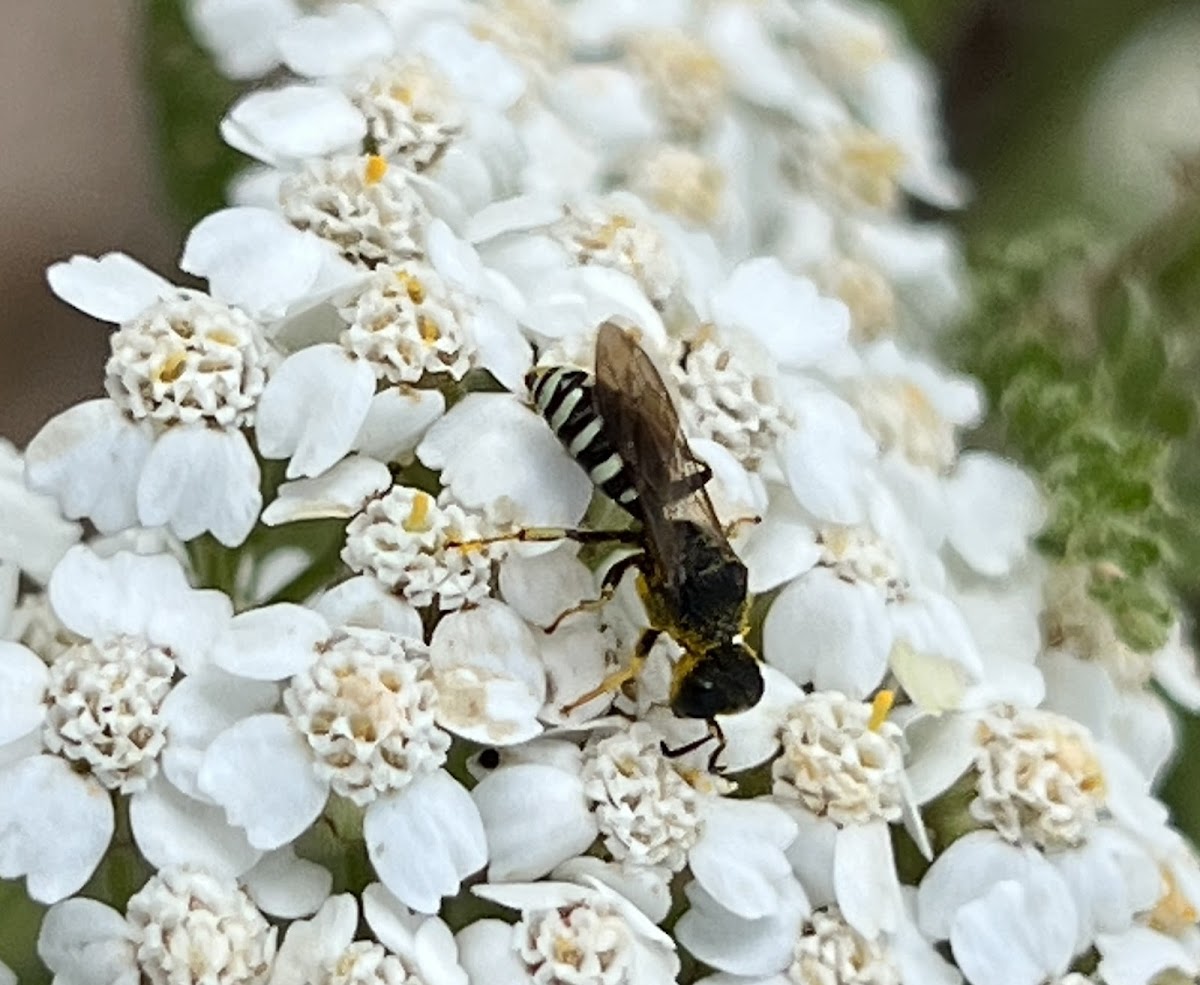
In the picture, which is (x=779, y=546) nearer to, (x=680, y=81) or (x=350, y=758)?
(x=350, y=758)

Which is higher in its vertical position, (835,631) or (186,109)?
(835,631)

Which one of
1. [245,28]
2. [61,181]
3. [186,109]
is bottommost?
[61,181]

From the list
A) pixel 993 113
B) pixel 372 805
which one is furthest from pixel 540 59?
pixel 993 113

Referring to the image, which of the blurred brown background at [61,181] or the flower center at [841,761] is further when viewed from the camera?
the blurred brown background at [61,181]

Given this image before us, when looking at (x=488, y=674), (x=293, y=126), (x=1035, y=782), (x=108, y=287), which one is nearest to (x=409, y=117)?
(x=293, y=126)

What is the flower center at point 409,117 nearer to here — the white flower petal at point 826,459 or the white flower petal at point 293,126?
the white flower petal at point 293,126

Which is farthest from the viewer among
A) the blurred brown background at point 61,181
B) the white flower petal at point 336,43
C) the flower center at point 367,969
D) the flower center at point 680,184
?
the blurred brown background at point 61,181

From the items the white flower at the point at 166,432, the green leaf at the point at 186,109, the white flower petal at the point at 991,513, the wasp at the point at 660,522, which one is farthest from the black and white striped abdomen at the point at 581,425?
the green leaf at the point at 186,109

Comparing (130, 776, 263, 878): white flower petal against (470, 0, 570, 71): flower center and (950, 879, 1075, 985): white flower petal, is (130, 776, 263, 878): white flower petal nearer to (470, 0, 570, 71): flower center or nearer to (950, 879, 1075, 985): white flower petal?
(950, 879, 1075, 985): white flower petal
